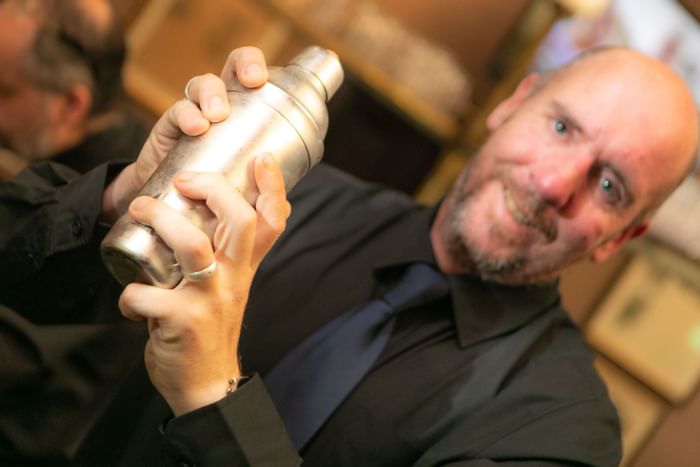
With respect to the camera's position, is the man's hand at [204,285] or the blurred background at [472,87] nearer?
the man's hand at [204,285]

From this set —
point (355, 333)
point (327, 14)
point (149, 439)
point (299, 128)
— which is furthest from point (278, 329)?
point (327, 14)

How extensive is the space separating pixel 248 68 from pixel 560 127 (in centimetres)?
60

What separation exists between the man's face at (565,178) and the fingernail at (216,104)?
0.54 metres

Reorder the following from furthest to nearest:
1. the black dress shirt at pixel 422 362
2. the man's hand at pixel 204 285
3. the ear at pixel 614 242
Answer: the ear at pixel 614 242
the black dress shirt at pixel 422 362
the man's hand at pixel 204 285

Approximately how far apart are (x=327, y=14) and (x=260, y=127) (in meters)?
1.37

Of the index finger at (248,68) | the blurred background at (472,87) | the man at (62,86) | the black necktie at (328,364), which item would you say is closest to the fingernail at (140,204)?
the index finger at (248,68)

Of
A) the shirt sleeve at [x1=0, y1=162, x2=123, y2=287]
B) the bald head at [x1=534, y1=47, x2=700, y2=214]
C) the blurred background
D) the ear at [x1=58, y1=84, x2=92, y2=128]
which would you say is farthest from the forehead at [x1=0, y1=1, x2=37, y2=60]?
the bald head at [x1=534, y1=47, x2=700, y2=214]

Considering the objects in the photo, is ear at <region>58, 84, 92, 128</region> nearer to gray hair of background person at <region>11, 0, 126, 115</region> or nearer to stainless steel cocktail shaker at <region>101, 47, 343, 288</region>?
gray hair of background person at <region>11, 0, 126, 115</region>

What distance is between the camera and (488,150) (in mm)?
994

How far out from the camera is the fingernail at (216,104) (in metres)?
0.47

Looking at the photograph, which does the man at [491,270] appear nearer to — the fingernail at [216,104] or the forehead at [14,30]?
the fingernail at [216,104]

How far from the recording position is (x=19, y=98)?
131 centimetres

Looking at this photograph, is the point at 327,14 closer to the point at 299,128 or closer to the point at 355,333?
the point at 355,333

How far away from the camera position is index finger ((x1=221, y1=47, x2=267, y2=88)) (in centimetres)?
48
